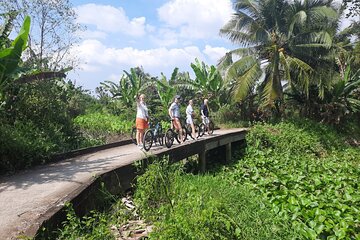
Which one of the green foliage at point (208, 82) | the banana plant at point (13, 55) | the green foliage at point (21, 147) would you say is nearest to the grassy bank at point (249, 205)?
the green foliage at point (21, 147)

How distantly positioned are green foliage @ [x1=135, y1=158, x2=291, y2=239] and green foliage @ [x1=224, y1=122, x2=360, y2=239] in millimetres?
546

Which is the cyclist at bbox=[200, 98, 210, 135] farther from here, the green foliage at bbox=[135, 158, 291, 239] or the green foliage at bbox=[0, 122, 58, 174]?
the green foliage at bbox=[0, 122, 58, 174]

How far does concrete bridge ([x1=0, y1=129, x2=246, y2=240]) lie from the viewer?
13.5 ft

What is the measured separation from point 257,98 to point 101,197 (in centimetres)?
1563

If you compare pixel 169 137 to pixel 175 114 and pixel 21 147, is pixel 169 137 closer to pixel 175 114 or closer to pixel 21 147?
pixel 175 114

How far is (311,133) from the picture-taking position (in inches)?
657

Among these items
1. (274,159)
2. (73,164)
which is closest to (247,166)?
(274,159)

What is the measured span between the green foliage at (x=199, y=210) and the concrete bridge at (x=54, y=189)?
2.18 ft

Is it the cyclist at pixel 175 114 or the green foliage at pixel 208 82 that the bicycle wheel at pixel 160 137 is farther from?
the green foliage at pixel 208 82

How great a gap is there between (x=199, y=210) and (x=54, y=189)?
2.46 metres

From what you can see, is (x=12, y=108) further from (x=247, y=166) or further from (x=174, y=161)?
(x=247, y=166)

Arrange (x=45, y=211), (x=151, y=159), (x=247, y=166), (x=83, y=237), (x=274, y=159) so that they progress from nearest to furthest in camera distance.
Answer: (x=83, y=237) < (x=45, y=211) < (x=151, y=159) < (x=247, y=166) < (x=274, y=159)

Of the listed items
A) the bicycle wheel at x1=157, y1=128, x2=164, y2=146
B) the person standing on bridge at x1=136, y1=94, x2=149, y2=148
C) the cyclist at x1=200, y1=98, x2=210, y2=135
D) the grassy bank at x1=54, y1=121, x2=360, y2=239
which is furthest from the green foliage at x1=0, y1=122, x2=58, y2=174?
the cyclist at x1=200, y1=98, x2=210, y2=135

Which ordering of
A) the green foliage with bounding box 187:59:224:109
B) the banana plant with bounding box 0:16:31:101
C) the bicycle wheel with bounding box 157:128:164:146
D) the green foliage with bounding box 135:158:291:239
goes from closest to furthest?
the green foliage with bounding box 135:158:291:239 → the banana plant with bounding box 0:16:31:101 → the bicycle wheel with bounding box 157:128:164:146 → the green foliage with bounding box 187:59:224:109
